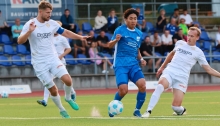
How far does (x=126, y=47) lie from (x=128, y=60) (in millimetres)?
281

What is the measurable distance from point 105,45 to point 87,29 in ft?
7.17

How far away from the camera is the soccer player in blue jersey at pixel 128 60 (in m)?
12.4

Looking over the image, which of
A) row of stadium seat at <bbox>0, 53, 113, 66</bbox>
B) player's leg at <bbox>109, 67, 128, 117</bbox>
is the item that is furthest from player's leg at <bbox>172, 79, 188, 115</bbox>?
row of stadium seat at <bbox>0, 53, 113, 66</bbox>

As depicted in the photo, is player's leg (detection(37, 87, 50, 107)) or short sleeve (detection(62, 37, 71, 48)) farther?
short sleeve (detection(62, 37, 71, 48))

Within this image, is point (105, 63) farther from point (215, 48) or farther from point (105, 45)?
point (215, 48)

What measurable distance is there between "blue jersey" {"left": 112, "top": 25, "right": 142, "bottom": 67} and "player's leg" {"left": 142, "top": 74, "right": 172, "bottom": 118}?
2.31 feet

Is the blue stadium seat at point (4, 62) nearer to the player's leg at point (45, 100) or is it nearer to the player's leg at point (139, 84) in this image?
the player's leg at point (45, 100)

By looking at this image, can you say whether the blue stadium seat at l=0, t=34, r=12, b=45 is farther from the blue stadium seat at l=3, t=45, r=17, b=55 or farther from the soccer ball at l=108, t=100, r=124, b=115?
the soccer ball at l=108, t=100, r=124, b=115

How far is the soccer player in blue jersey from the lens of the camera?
12.4 m

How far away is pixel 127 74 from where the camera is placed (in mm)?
12484

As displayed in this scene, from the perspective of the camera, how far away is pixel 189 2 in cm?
3272

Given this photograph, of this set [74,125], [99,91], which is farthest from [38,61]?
[99,91]

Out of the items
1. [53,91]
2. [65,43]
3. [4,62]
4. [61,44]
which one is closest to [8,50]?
[4,62]

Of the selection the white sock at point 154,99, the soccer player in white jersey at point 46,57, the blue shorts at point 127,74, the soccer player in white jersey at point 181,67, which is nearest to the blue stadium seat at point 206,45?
the soccer player in white jersey at point 181,67
